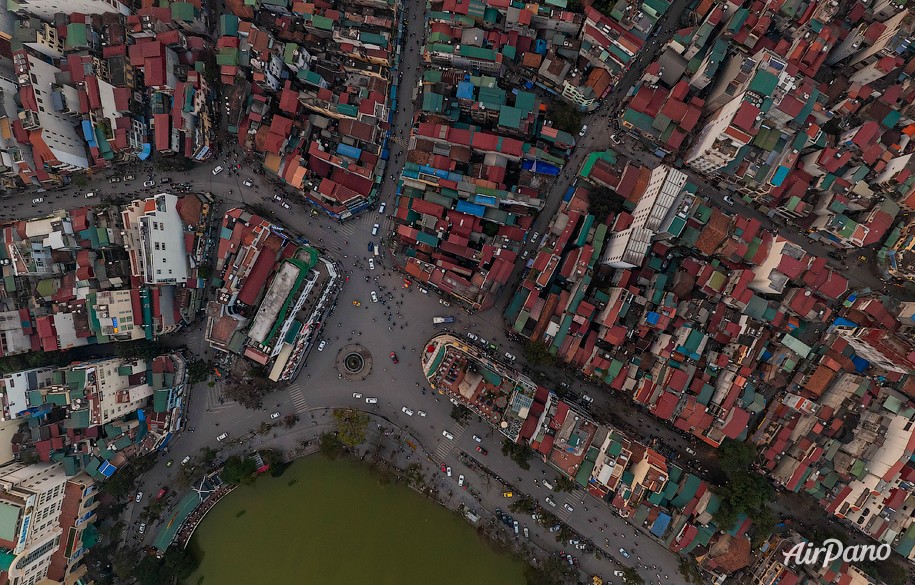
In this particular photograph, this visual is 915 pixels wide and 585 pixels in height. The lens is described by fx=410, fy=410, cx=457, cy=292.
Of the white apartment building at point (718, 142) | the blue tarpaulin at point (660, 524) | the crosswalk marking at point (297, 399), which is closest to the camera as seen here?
the white apartment building at point (718, 142)

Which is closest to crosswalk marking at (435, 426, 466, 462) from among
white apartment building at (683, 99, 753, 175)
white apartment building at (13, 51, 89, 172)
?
white apartment building at (683, 99, 753, 175)

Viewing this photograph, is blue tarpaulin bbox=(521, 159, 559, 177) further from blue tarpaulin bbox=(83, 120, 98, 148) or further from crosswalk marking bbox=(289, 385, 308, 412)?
blue tarpaulin bbox=(83, 120, 98, 148)

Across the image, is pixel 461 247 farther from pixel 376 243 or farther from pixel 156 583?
pixel 156 583

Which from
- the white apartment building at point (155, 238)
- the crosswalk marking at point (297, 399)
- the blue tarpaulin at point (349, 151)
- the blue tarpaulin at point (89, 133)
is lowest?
the crosswalk marking at point (297, 399)

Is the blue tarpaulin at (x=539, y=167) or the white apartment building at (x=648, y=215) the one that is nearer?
the white apartment building at (x=648, y=215)

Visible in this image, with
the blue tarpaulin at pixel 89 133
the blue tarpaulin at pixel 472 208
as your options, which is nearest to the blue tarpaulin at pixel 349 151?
the blue tarpaulin at pixel 472 208

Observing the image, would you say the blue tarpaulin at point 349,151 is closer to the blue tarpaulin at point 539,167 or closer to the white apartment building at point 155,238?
the blue tarpaulin at point 539,167
